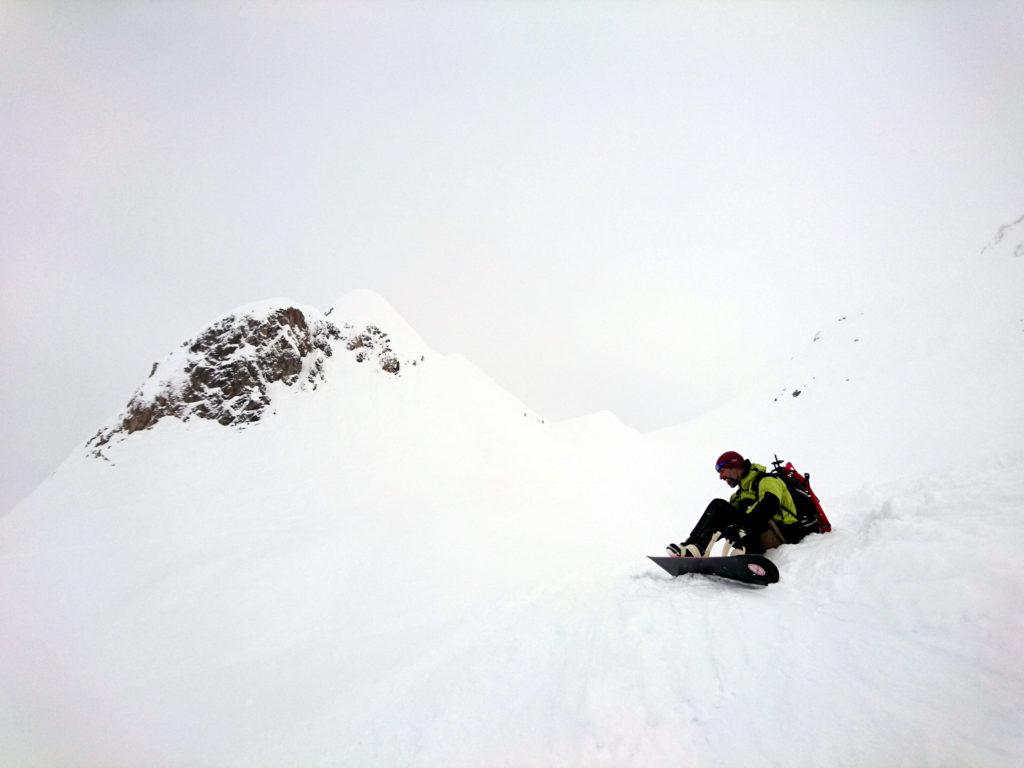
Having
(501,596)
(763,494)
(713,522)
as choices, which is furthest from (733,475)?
(501,596)

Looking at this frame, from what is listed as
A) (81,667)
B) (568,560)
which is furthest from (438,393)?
(81,667)

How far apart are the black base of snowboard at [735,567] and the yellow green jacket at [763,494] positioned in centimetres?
73

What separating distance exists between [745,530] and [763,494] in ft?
1.83

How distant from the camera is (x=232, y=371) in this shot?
1970 cm

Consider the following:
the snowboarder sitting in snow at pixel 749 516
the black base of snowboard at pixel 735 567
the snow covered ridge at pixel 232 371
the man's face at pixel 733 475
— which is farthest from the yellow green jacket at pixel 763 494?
the snow covered ridge at pixel 232 371

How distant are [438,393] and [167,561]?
16.0 metres

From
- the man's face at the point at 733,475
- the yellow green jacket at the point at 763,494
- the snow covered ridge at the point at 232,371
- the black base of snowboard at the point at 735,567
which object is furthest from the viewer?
the snow covered ridge at the point at 232,371

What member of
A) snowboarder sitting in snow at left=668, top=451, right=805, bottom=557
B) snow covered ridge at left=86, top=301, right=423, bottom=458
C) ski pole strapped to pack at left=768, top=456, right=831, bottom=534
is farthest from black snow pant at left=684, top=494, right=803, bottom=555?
snow covered ridge at left=86, top=301, right=423, bottom=458

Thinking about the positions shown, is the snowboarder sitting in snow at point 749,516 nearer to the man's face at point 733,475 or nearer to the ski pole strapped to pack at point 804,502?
the man's face at point 733,475

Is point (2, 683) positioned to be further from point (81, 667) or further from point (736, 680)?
point (736, 680)

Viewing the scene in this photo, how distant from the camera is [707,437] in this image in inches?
1262

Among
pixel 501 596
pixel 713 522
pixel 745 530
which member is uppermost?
pixel 713 522

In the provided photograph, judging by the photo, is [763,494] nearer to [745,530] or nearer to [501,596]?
[745,530]

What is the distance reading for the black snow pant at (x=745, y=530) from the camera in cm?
556
